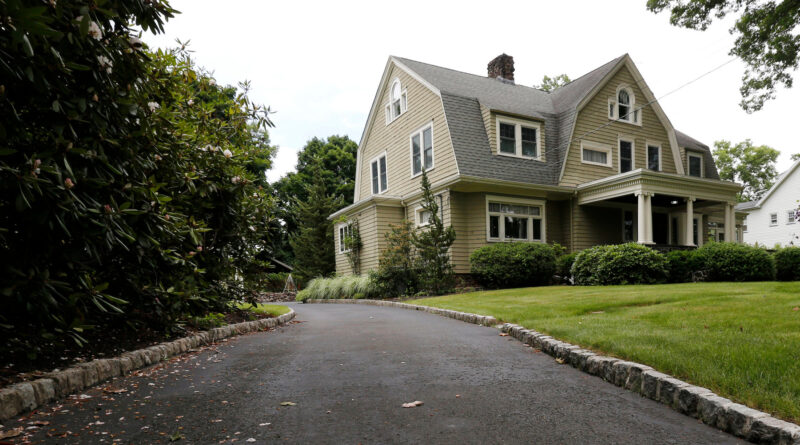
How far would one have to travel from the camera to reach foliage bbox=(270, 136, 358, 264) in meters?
36.9

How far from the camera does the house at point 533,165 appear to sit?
15.8m

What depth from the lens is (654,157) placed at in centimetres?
1955

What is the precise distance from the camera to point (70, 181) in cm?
322

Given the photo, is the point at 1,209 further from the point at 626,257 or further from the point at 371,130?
the point at 371,130

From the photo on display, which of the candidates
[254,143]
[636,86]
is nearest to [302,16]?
[254,143]

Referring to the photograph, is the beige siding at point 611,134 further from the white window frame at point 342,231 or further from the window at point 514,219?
the white window frame at point 342,231

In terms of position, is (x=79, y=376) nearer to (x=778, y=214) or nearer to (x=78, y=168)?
(x=78, y=168)

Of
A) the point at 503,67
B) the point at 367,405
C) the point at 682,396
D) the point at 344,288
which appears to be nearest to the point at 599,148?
the point at 503,67

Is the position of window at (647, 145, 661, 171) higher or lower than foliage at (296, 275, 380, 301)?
higher

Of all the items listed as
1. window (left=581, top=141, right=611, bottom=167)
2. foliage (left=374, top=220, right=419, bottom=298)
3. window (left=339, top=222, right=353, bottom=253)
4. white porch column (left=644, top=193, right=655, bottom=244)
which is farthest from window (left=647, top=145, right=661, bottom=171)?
window (left=339, top=222, right=353, bottom=253)

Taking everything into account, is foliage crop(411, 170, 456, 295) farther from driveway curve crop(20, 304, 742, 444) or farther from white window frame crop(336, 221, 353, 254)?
driveway curve crop(20, 304, 742, 444)

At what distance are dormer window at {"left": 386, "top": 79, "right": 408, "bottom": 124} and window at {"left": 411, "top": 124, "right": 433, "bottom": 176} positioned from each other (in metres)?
1.81

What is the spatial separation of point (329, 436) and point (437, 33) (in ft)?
36.8

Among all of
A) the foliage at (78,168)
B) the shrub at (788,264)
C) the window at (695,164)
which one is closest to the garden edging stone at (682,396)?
the foliage at (78,168)
